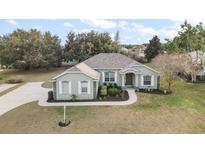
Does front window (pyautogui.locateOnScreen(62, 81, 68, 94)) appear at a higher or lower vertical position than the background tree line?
lower

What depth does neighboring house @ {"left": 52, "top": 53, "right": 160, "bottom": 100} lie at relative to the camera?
16219 mm

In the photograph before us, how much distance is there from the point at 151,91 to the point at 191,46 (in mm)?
10143

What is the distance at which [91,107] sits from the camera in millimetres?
14602

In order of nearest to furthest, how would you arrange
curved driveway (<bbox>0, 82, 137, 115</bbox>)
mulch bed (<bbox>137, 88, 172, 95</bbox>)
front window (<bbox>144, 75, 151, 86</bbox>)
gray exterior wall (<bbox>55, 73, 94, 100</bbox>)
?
curved driveway (<bbox>0, 82, 137, 115</bbox>)
gray exterior wall (<bbox>55, 73, 94, 100</bbox>)
mulch bed (<bbox>137, 88, 172, 95</bbox>)
front window (<bbox>144, 75, 151, 86</bbox>)

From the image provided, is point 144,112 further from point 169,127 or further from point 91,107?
point 91,107

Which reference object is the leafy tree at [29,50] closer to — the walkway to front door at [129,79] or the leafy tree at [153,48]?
the walkway to front door at [129,79]

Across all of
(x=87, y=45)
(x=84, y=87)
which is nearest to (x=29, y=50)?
(x=87, y=45)

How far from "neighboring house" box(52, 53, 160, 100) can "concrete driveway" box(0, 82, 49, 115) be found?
2.22 meters

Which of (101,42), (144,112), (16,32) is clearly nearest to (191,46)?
(101,42)

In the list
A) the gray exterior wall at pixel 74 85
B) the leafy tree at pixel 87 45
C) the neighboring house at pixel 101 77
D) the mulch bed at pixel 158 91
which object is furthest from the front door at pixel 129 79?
the leafy tree at pixel 87 45

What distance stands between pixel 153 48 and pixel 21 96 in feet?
57.5

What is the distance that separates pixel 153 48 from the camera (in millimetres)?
29359

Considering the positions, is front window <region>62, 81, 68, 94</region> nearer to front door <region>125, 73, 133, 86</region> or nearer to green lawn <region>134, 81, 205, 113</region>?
green lawn <region>134, 81, 205, 113</region>

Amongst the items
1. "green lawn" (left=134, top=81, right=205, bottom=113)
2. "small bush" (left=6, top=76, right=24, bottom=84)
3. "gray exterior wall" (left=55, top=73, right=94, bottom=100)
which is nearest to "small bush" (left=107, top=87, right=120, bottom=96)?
"gray exterior wall" (left=55, top=73, right=94, bottom=100)
